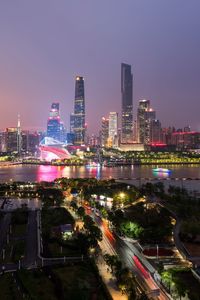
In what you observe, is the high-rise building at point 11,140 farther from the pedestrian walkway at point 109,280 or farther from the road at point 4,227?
the pedestrian walkway at point 109,280

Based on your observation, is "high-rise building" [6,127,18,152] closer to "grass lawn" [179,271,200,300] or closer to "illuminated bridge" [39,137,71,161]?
"illuminated bridge" [39,137,71,161]

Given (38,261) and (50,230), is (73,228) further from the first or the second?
(38,261)

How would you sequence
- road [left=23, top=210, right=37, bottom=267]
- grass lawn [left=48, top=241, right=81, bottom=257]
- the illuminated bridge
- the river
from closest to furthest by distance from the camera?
1. road [left=23, top=210, right=37, bottom=267]
2. grass lawn [left=48, top=241, right=81, bottom=257]
3. the river
4. the illuminated bridge

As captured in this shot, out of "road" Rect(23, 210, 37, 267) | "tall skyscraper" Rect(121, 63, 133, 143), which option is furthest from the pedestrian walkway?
"tall skyscraper" Rect(121, 63, 133, 143)

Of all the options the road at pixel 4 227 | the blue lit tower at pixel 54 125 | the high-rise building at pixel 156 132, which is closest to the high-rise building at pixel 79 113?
the blue lit tower at pixel 54 125

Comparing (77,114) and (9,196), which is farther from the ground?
(77,114)

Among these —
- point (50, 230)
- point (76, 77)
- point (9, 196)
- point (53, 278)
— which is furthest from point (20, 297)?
point (76, 77)

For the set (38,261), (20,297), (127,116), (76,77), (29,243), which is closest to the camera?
(20,297)
